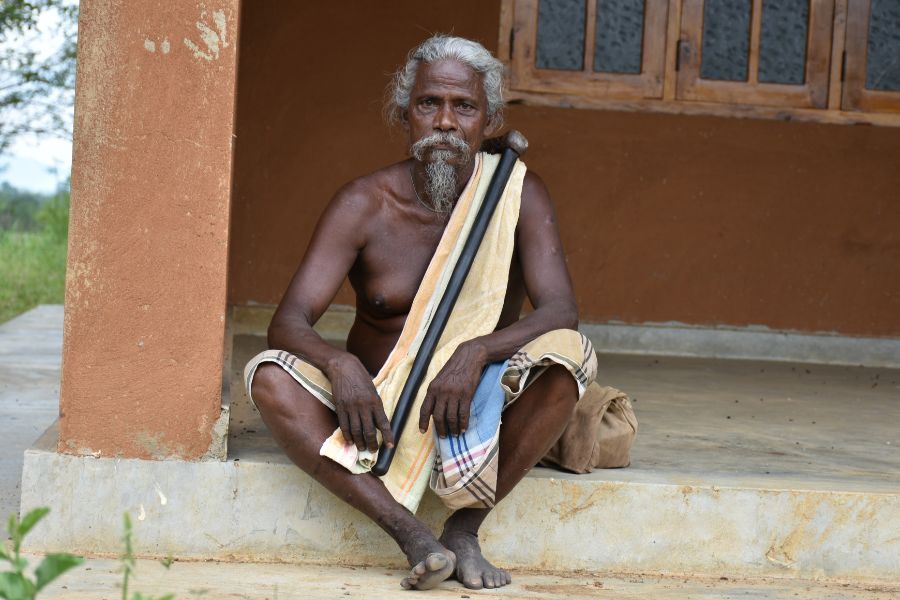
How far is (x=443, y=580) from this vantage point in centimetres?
306

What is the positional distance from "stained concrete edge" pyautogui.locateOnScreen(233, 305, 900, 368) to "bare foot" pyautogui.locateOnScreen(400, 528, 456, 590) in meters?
3.74

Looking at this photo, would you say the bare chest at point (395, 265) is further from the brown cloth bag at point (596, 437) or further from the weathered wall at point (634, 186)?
the weathered wall at point (634, 186)

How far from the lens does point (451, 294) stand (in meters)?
3.43

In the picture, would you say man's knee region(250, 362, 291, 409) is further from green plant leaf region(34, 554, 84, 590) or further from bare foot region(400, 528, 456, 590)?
green plant leaf region(34, 554, 84, 590)

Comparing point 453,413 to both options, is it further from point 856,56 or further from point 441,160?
point 856,56

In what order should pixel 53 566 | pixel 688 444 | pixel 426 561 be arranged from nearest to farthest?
pixel 53 566, pixel 426 561, pixel 688 444

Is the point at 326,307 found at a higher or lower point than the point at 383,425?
higher

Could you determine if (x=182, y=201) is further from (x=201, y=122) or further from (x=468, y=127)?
(x=468, y=127)

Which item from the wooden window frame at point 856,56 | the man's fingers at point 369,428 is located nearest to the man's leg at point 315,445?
the man's fingers at point 369,428

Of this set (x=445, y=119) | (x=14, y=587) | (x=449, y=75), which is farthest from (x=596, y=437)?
(x=14, y=587)

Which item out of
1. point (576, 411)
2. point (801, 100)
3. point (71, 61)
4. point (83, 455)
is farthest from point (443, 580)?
point (71, 61)

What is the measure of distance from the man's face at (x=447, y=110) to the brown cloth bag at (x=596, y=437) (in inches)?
32.3

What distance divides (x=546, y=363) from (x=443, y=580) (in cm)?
62

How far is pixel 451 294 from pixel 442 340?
13 centimetres
